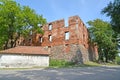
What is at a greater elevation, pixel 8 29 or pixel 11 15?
pixel 11 15

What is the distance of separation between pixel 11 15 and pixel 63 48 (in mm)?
12699

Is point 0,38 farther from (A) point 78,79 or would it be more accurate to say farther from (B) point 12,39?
→ (A) point 78,79

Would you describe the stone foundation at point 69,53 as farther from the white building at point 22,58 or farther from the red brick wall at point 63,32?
the white building at point 22,58

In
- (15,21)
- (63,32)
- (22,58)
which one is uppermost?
(15,21)

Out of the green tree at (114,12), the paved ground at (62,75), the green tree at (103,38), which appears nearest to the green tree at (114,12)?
the green tree at (114,12)

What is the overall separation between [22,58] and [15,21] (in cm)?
1057

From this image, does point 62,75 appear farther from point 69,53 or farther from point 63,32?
point 63,32

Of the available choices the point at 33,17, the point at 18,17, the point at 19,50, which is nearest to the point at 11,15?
the point at 18,17

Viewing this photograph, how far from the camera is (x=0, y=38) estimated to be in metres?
40.9

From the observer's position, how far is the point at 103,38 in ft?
141

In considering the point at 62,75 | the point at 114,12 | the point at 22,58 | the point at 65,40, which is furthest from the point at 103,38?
the point at 114,12

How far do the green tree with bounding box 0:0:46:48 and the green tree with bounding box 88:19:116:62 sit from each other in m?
12.2

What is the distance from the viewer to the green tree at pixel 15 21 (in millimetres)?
40000

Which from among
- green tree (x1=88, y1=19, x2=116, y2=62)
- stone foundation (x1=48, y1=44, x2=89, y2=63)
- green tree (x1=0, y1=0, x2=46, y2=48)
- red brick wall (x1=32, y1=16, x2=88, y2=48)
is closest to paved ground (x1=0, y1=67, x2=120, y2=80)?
stone foundation (x1=48, y1=44, x2=89, y2=63)
